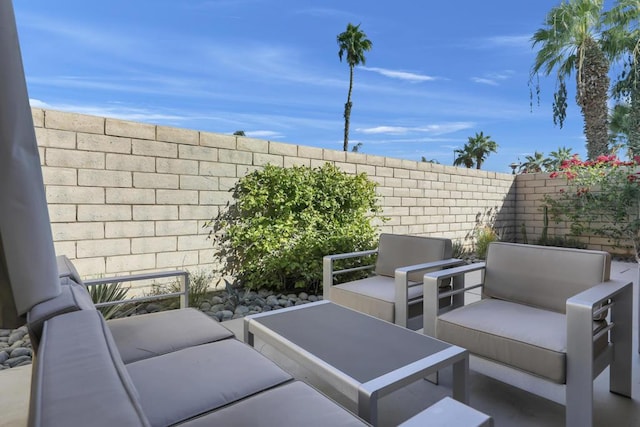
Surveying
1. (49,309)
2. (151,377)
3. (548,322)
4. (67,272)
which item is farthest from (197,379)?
(548,322)

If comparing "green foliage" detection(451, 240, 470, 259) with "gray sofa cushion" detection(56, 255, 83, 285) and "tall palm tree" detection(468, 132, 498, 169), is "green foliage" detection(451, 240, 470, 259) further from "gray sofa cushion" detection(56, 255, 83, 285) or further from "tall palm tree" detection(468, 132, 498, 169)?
"tall palm tree" detection(468, 132, 498, 169)

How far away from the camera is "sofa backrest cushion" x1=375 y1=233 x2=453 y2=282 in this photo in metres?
2.79

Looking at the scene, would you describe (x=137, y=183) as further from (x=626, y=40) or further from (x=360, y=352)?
(x=626, y=40)

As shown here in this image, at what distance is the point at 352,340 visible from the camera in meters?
1.71

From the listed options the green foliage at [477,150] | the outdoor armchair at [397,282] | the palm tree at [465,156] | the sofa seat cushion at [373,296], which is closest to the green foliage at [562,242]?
the outdoor armchair at [397,282]

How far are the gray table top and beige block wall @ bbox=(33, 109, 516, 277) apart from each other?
2.06 m

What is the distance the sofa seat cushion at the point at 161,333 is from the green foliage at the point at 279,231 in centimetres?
188

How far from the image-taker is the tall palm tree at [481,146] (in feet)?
73.3

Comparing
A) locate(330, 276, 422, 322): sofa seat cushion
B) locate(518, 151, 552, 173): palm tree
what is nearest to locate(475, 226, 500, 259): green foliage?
locate(330, 276, 422, 322): sofa seat cushion

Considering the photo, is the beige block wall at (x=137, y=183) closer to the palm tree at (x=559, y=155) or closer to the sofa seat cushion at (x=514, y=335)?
the sofa seat cushion at (x=514, y=335)

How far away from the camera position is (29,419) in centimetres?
57

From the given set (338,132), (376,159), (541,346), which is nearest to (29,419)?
(541,346)

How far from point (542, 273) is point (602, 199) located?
565 cm

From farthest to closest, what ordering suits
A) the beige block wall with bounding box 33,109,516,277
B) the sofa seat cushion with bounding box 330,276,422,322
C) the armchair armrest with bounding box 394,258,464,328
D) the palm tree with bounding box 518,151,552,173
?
the palm tree with bounding box 518,151,552,173, the beige block wall with bounding box 33,109,516,277, the sofa seat cushion with bounding box 330,276,422,322, the armchair armrest with bounding box 394,258,464,328
